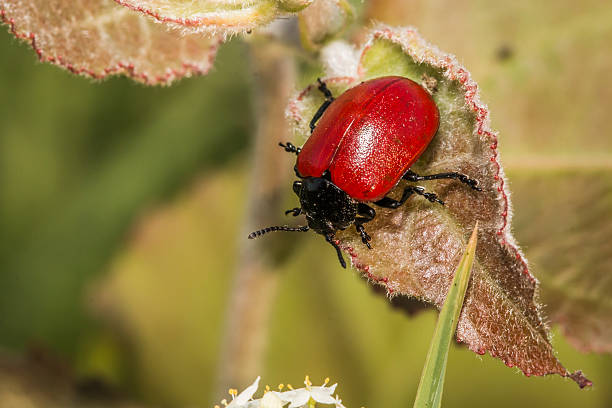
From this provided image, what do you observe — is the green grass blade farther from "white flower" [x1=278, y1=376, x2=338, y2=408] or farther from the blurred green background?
the blurred green background

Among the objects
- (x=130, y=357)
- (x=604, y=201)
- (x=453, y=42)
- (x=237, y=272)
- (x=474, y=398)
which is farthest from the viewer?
(x=130, y=357)

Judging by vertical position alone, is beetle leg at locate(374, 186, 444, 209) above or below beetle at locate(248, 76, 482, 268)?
below

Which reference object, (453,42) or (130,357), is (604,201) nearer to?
(453,42)

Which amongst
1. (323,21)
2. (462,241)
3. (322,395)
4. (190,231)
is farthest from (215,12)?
(190,231)

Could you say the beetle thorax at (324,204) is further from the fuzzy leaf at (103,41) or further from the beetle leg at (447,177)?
the fuzzy leaf at (103,41)

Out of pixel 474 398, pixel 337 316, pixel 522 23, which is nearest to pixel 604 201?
pixel 522 23

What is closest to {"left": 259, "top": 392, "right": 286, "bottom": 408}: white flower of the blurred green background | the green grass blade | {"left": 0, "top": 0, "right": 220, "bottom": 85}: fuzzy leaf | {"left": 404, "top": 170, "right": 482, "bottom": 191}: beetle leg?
the green grass blade
